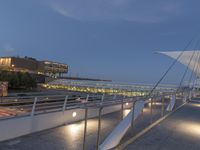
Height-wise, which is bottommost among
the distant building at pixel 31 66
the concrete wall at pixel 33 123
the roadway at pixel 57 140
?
the roadway at pixel 57 140

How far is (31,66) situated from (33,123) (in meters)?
113

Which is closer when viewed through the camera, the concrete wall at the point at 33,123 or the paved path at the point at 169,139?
the paved path at the point at 169,139

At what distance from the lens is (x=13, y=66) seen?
105125 millimetres

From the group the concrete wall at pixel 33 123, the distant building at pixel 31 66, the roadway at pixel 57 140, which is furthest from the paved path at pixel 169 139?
the distant building at pixel 31 66

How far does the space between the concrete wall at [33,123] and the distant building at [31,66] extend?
99370 millimetres

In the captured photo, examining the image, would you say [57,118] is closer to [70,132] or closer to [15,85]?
[70,132]

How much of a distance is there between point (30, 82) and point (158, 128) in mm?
52946

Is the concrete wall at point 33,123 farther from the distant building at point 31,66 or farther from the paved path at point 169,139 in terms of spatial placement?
the distant building at point 31,66

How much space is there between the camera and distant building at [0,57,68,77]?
4171 inches

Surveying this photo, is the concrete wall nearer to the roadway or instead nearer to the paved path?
the roadway

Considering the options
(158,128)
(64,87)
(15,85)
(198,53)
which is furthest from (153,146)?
(15,85)

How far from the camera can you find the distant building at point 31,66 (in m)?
106

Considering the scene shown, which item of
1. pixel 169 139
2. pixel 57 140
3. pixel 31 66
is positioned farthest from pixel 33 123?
pixel 31 66

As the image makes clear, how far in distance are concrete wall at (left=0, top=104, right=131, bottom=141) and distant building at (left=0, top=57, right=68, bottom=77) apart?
326ft
